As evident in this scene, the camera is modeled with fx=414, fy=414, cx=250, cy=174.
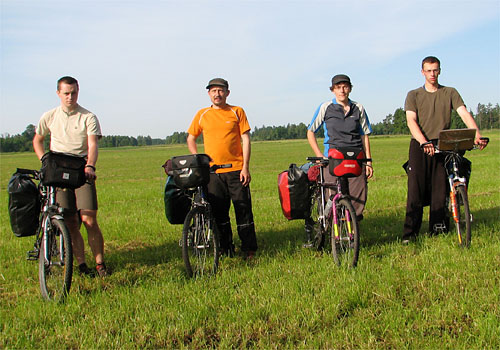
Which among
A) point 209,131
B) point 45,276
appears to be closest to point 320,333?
point 45,276

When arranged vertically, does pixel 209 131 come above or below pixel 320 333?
above

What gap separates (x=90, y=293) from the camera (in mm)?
4348

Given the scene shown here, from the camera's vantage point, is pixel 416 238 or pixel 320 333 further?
pixel 416 238

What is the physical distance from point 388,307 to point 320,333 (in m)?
0.78

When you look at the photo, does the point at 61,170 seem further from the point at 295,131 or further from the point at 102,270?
the point at 295,131

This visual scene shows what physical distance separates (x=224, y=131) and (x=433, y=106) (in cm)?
294

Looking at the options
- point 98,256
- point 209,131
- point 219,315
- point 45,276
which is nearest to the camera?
point 219,315

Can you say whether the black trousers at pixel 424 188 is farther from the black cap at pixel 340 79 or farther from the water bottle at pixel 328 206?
the water bottle at pixel 328 206

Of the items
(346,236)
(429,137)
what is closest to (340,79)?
(429,137)

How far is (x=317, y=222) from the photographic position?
5629mm

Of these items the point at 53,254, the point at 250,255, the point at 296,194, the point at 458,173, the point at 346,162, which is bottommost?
the point at 250,255

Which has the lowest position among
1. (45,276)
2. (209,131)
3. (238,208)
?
(45,276)

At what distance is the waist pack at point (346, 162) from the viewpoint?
489 cm

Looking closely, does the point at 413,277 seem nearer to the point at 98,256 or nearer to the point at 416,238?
the point at 416,238
